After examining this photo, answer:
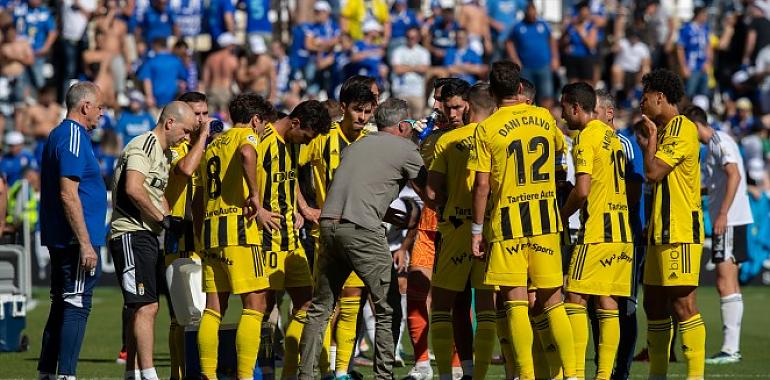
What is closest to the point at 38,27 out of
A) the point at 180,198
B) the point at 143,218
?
the point at 180,198

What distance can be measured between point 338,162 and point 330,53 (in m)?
15.2

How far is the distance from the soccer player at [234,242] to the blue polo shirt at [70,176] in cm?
83

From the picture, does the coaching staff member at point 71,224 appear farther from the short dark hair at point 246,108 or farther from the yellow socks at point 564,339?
the yellow socks at point 564,339

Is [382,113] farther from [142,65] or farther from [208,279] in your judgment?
[142,65]

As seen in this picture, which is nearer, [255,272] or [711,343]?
[255,272]

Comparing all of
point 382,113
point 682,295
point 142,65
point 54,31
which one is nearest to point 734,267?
point 682,295

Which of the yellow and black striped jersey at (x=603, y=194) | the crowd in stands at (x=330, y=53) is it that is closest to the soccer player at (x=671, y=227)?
the yellow and black striped jersey at (x=603, y=194)

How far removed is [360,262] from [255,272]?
869 millimetres

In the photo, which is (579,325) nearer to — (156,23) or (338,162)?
(338,162)

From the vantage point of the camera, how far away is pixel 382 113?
35.8ft

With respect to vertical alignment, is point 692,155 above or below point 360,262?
above

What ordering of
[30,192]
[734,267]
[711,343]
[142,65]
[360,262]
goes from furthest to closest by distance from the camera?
[142,65] → [30,192] → [711,343] → [734,267] → [360,262]

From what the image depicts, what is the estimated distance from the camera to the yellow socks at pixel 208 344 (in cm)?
1069

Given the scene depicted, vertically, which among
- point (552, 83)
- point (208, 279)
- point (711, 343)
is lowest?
point (711, 343)
